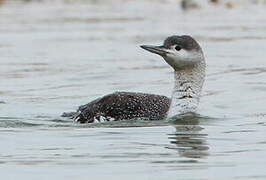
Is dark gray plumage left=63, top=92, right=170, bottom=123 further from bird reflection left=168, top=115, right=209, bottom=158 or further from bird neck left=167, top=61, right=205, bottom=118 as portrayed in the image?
bird reflection left=168, top=115, right=209, bottom=158

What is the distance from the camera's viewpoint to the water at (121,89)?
9984mm

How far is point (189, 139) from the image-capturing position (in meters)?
11.7

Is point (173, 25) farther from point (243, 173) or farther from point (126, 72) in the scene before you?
point (243, 173)

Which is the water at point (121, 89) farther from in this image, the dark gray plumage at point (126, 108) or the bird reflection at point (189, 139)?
the dark gray plumage at point (126, 108)

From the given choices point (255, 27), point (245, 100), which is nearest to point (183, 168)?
point (245, 100)

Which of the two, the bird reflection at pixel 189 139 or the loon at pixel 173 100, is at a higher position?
the loon at pixel 173 100

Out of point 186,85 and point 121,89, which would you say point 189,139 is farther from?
point 121,89

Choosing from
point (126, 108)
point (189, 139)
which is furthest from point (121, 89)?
point (189, 139)

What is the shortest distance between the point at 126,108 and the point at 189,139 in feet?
4.92

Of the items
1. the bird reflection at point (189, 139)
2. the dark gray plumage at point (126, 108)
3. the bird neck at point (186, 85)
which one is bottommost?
the bird reflection at point (189, 139)

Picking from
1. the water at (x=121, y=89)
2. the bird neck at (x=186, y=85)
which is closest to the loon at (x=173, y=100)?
the bird neck at (x=186, y=85)

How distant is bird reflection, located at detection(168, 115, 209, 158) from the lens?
35.0 ft

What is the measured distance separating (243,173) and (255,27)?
1583cm

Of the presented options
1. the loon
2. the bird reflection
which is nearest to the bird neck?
A: the loon
